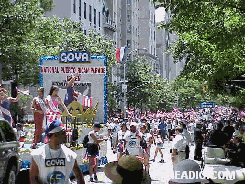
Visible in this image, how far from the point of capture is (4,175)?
452 inches

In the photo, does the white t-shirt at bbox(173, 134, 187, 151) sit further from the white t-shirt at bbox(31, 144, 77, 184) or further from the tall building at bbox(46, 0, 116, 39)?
the tall building at bbox(46, 0, 116, 39)

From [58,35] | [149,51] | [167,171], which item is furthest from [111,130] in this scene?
[149,51]

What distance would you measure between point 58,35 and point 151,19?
84.7 metres

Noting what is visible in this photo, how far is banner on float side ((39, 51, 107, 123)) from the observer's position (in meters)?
19.1

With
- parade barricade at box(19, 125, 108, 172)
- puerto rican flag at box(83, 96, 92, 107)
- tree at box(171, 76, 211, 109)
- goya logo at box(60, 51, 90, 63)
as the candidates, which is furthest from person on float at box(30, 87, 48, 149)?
tree at box(171, 76, 211, 109)

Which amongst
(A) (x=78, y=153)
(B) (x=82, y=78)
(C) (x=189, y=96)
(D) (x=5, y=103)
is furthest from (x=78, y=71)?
(C) (x=189, y=96)

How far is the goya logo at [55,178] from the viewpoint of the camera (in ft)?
20.7

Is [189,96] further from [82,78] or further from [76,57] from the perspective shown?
[76,57]

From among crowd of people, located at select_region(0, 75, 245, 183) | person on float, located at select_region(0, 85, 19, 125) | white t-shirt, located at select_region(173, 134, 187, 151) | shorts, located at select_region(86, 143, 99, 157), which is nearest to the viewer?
crowd of people, located at select_region(0, 75, 245, 183)

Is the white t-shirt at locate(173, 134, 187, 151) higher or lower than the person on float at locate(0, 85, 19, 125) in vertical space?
lower

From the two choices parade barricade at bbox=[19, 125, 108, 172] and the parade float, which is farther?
the parade float

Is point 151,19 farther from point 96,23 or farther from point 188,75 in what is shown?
point 188,75

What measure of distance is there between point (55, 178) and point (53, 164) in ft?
0.51

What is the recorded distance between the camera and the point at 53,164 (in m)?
6.33
